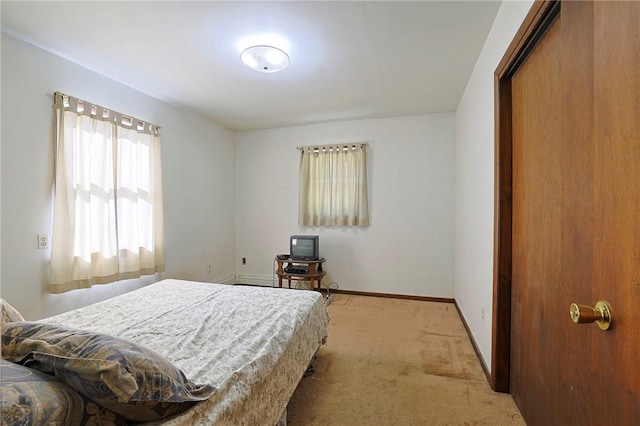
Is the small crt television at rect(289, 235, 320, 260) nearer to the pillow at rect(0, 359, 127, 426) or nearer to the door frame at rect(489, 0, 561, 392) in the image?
the door frame at rect(489, 0, 561, 392)

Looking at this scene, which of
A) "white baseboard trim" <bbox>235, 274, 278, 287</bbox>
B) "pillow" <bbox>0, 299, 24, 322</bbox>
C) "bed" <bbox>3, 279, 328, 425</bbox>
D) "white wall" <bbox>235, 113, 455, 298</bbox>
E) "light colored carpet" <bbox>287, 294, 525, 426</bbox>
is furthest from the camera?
"white baseboard trim" <bbox>235, 274, 278, 287</bbox>

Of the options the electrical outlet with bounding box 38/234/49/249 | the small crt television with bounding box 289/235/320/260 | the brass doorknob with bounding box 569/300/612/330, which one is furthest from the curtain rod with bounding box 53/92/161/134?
the brass doorknob with bounding box 569/300/612/330

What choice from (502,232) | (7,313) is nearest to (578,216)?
(502,232)

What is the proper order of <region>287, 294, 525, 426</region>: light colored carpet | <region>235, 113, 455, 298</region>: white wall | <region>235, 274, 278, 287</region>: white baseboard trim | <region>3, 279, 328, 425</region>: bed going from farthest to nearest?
<region>235, 274, 278, 287</region>: white baseboard trim < <region>235, 113, 455, 298</region>: white wall < <region>287, 294, 525, 426</region>: light colored carpet < <region>3, 279, 328, 425</region>: bed

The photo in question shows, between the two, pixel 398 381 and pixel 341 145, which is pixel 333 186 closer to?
pixel 341 145

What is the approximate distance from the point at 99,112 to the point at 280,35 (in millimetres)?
1919

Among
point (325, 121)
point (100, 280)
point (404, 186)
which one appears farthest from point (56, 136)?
point (404, 186)

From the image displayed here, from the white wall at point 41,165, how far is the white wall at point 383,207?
4.28ft

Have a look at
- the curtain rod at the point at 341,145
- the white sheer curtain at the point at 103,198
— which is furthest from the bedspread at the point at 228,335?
the curtain rod at the point at 341,145

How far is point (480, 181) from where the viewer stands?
2.30 m

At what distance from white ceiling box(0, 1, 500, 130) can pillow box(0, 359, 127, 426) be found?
206cm

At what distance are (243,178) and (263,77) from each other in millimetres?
2302

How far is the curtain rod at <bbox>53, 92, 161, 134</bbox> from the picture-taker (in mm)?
2346

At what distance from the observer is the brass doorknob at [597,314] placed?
678mm
